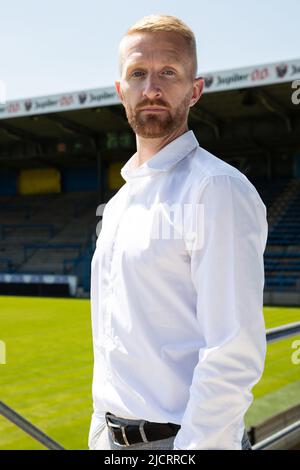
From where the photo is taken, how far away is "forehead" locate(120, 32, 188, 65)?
4.88 feet

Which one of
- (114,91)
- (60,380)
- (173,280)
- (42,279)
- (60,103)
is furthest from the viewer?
(60,103)

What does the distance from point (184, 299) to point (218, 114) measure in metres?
20.4

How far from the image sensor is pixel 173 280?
4.57ft

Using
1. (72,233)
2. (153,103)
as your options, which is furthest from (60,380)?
(72,233)

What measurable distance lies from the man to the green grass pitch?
1731 mm

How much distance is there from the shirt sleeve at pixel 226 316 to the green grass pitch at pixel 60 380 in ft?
6.42

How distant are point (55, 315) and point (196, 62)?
11.5 meters

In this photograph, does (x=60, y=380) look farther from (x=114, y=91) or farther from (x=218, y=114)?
(x=218, y=114)

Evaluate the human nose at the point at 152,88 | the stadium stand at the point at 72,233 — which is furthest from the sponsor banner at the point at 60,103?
the human nose at the point at 152,88

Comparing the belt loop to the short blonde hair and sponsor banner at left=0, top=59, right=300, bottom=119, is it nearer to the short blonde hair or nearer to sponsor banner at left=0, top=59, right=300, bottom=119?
the short blonde hair

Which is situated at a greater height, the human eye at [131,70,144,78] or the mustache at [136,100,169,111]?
the human eye at [131,70,144,78]

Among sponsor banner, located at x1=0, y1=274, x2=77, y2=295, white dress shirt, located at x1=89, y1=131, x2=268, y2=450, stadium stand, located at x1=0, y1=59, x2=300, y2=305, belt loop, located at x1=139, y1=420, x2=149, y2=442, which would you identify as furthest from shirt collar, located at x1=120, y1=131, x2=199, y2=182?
sponsor banner, located at x1=0, y1=274, x2=77, y2=295

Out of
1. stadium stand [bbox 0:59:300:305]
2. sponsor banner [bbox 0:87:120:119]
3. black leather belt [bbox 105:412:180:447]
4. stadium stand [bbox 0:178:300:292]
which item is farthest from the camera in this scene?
sponsor banner [bbox 0:87:120:119]

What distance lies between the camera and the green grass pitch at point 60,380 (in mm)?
4344
